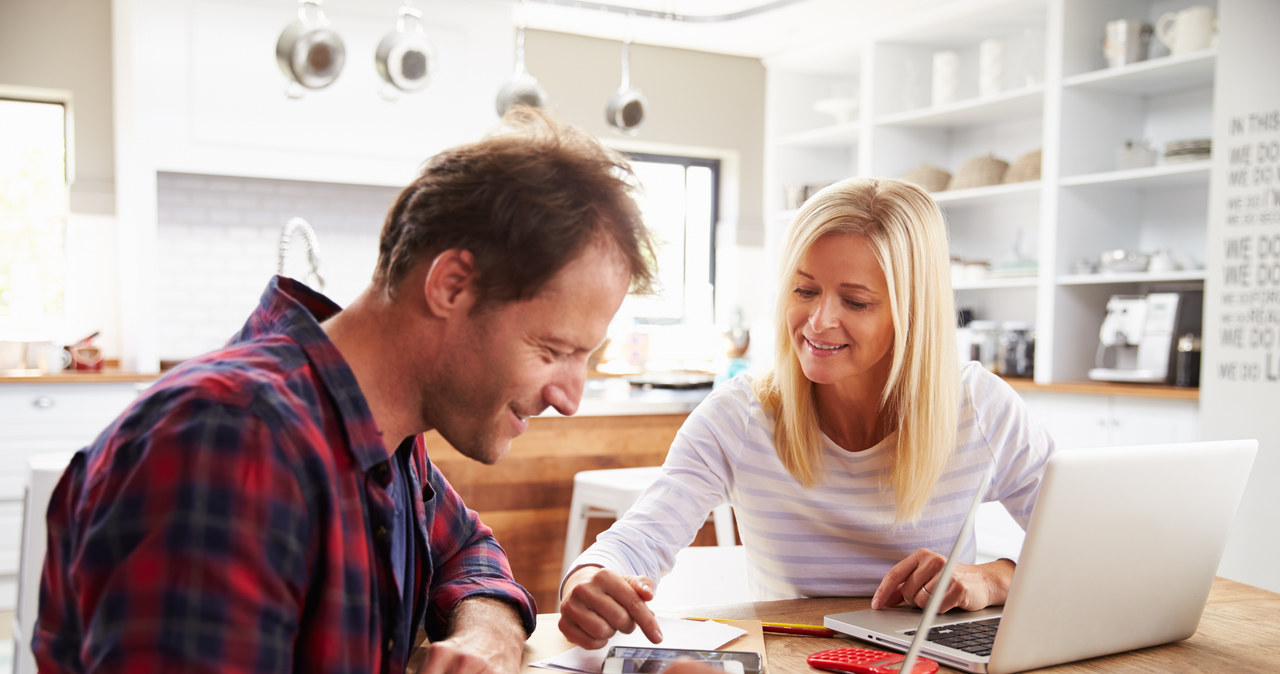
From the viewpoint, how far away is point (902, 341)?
5.31 ft

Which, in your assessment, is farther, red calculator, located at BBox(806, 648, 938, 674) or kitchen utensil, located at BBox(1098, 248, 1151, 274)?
kitchen utensil, located at BBox(1098, 248, 1151, 274)

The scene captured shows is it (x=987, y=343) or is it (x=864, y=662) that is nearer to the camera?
(x=864, y=662)

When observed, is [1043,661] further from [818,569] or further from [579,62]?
[579,62]

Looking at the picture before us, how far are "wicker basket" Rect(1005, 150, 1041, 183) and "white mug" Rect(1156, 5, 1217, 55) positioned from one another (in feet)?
2.34

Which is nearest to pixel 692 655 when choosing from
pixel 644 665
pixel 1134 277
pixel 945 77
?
pixel 644 665

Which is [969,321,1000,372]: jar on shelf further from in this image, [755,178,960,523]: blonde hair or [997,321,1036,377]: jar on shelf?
[755,178,960,523]: blonde hair

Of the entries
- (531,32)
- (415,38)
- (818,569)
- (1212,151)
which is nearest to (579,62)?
(531,32)

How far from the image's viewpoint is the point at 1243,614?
4.56ft

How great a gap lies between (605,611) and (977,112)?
4.34 metres

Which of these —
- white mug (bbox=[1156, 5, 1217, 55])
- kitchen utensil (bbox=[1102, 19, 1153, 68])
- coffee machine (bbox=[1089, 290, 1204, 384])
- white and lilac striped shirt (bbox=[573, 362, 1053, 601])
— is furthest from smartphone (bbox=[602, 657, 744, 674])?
kitchen utensil (bbox=[1102, 19, 1153, 68])

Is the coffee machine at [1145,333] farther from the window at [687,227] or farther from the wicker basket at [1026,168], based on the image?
the window at [687,227]

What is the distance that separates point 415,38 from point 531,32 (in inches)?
70.2

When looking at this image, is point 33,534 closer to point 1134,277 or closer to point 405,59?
point 405,59

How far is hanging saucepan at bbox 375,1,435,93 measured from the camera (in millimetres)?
4164
